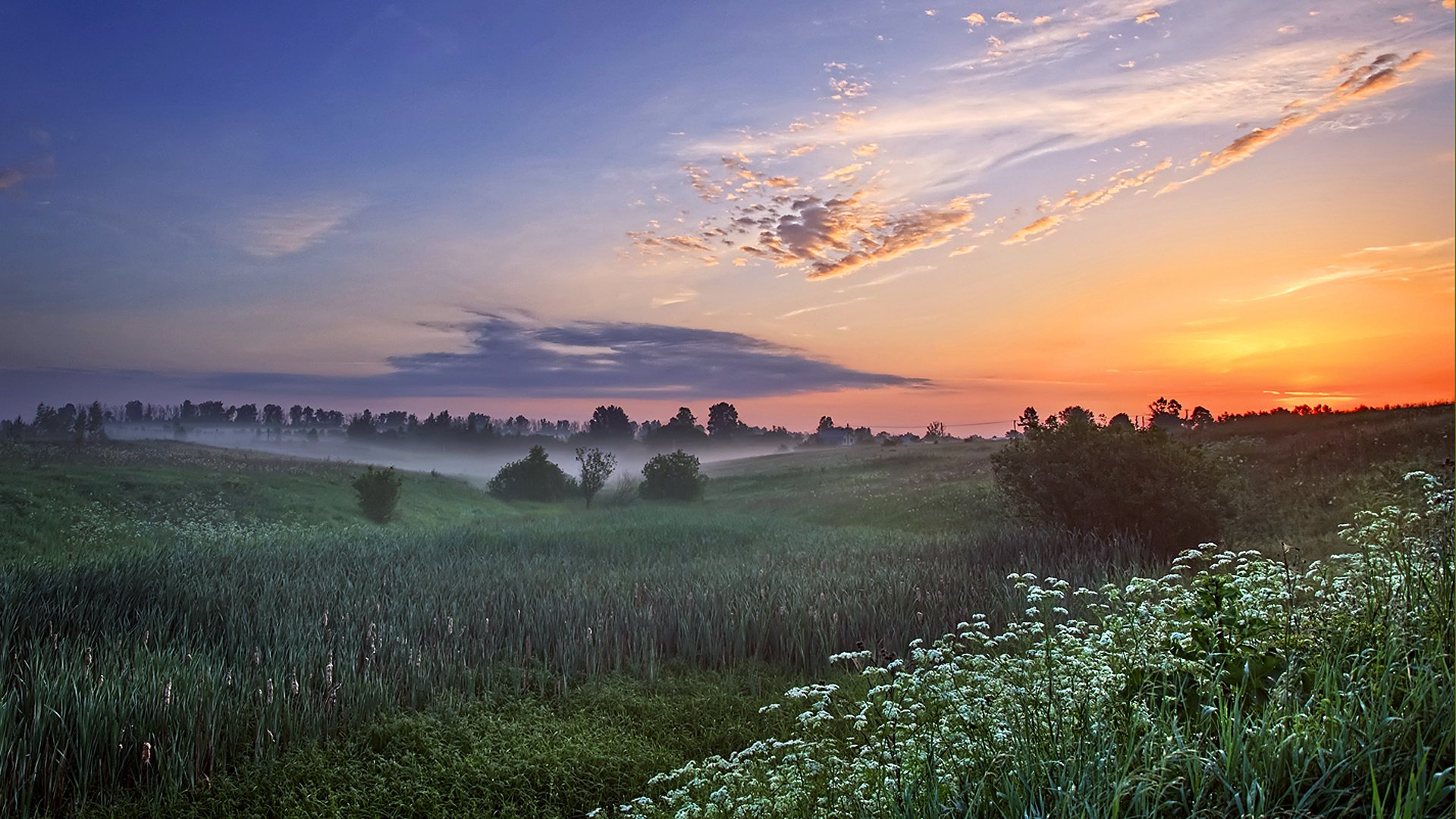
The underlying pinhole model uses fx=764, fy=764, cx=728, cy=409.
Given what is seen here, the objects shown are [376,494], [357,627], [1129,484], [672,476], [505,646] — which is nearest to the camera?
[357,627]

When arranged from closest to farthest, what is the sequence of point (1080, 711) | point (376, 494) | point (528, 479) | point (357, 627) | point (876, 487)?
point (1080, 711), point (357, 627), point (376, 494), point (876, 487), point (528, 479)

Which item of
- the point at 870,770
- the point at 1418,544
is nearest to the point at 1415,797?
the point at 870,770

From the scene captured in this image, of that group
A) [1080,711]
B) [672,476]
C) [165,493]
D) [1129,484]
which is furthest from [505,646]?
[672,476]

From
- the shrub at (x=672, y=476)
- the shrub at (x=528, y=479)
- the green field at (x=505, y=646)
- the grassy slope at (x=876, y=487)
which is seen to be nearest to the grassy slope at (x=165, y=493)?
the green field at (x=505, y=646)

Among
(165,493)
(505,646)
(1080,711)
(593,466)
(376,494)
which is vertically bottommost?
(505,646)

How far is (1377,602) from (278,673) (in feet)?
27.2

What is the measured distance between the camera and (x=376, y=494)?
25.1 m

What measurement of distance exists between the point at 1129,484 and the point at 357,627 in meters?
12.9

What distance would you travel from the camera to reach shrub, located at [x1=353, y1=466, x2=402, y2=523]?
2500cm

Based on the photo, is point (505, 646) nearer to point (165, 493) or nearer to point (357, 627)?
point (357, 627)

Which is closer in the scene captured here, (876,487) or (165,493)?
(165,493)

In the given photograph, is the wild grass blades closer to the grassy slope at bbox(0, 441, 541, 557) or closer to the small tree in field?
the grassy slope at bbox(0, 441, 541, 557)

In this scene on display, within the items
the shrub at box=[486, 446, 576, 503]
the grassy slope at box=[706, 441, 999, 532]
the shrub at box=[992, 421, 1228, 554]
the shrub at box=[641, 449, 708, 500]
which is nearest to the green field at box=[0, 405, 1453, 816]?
the shrub at box=[992, 421, 1228, 554]

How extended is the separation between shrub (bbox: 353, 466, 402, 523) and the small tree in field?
9607mm
